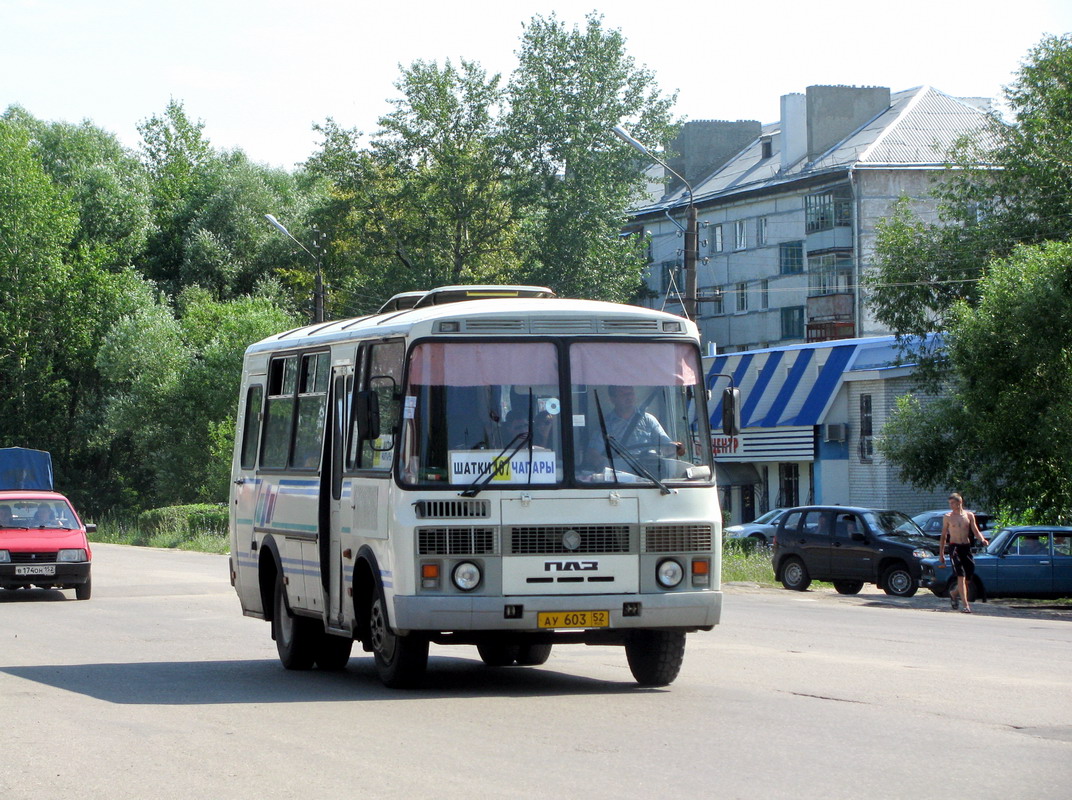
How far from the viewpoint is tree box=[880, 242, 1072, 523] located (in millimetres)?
26734

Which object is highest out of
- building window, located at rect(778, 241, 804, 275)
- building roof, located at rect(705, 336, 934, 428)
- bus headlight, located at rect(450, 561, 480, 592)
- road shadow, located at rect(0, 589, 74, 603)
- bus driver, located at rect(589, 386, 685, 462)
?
building window, located at rect(778, 241, 804, 275)

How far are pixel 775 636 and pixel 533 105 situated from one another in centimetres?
4922

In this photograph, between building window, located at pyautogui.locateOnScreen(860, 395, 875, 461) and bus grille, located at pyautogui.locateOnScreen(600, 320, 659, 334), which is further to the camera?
building window, located at pyautogui.locateOnScreen(860, 395, 875, 461)

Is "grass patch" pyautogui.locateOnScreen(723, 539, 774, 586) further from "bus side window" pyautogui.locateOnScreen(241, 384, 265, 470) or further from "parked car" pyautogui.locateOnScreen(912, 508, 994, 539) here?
"bus side window" pyautogui.locateOnScreen(241, 384, 265, 470)

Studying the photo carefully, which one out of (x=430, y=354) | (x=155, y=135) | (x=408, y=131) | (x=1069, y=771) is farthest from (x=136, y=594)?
(x=155, y=135)

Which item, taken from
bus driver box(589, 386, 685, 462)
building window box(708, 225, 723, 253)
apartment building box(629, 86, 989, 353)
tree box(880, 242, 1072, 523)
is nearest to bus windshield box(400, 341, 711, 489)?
bus driver box(589, 386, 685, 462)

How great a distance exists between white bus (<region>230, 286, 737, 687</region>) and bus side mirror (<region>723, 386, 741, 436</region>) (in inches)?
6.5

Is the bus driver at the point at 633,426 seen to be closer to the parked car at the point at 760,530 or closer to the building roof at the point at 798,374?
the parked car at the point at 760,530

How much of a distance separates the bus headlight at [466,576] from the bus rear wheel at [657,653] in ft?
4.47

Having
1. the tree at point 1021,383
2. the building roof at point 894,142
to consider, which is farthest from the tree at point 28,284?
the tree at point 1021,383

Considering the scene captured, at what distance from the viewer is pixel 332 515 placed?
13.0m

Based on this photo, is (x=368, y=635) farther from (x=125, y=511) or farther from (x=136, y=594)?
(x=125, y=511)

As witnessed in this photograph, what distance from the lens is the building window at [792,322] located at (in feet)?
232

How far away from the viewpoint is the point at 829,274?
68.4 meters
